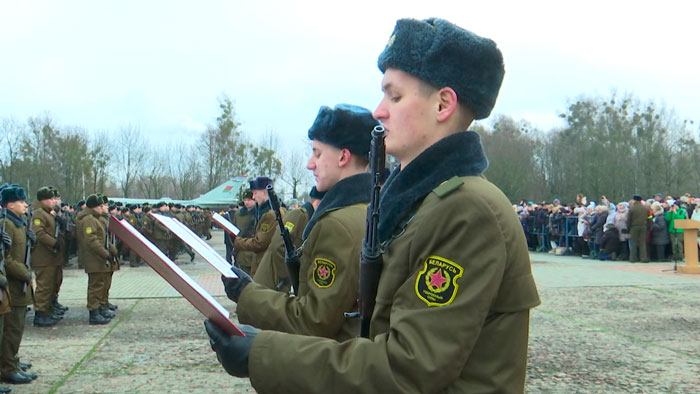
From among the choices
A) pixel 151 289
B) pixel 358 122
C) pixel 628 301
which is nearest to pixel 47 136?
pixel 151 289

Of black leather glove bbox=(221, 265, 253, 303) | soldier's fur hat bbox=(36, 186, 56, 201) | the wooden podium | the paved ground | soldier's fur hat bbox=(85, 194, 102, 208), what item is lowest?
the paved ground

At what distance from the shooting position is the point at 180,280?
1685 millimetres

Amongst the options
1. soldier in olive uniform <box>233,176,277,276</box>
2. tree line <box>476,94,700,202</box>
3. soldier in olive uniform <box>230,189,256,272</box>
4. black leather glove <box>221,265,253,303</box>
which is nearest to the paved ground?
soldier in olive uniform <box>230,189,256,272</box>

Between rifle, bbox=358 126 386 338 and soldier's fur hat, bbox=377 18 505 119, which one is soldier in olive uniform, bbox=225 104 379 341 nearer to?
rifle, bbox=358 126 386 338

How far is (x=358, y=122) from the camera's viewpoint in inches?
120

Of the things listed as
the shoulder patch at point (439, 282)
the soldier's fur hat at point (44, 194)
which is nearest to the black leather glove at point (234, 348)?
the shoulder patch at point (439, 282)

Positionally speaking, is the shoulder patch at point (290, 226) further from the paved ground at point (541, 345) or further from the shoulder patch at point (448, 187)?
the paved ground at point (541, 345)

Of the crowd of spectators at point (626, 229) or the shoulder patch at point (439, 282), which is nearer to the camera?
the shoulder patch at point (439, 282)

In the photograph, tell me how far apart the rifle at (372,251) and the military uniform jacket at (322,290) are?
23.5 inches

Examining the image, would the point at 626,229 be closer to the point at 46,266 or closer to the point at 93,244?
the point at 93,244

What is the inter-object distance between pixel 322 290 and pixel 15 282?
5.66m

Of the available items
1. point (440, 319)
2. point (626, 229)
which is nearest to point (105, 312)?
point (440, 319)

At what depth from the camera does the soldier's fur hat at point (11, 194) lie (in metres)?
7.45

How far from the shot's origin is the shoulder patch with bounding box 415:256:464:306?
137 cm
